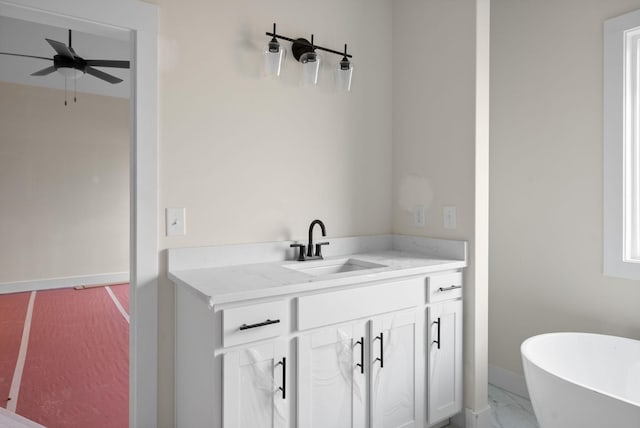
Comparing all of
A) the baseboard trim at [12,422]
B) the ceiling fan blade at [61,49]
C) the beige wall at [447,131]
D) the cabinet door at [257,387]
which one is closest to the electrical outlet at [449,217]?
the beige wall at [447,131]

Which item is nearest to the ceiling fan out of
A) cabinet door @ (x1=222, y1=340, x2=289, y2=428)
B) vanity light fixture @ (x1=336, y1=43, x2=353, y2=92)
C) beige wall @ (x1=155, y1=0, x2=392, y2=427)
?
beige wall @ (x1=155, y1=0, x2=392, y2=427)

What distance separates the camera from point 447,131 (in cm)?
224

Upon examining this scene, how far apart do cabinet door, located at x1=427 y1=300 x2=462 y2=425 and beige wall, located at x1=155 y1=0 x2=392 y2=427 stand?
715 mm

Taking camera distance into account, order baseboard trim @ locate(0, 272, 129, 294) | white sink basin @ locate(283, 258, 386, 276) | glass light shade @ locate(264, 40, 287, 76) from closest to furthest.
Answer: glass light shade @ locate(264, 40, 287, 76), white sink basin @ locate(283, 258, 386, 276), baseboard trim @ locate(0, 272, 129, 294)

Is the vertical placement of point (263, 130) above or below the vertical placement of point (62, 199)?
above

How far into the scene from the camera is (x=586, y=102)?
7.25 feet

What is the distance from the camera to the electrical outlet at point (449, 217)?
7.25ft

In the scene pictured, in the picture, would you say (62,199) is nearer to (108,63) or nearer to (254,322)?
(108,63)

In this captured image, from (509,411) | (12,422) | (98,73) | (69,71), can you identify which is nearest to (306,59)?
(12,422)

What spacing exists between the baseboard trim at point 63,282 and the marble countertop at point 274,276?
15.4 ft

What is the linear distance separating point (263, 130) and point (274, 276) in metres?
0.80

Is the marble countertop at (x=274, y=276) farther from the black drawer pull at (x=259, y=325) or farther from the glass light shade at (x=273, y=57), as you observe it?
the glass light shade at (x=273, y=57)

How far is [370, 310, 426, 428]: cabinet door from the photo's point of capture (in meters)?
1.75

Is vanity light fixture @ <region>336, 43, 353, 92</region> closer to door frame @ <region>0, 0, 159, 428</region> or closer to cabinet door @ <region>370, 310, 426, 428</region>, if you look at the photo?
door frame @ <region>0, 0, 159, 428</region>
